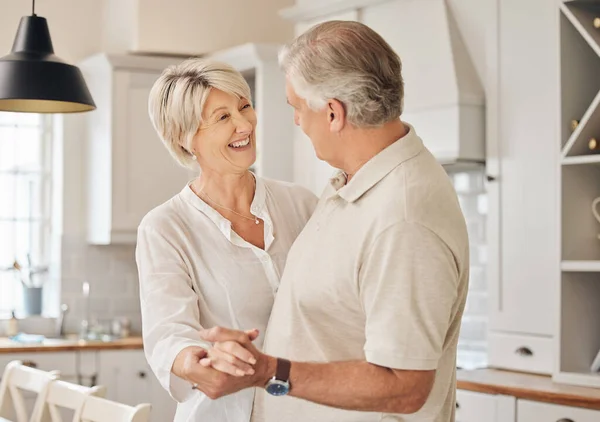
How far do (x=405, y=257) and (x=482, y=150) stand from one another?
2578 millimetres

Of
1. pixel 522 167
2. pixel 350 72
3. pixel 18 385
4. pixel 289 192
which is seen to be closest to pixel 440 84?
pixel 522 167

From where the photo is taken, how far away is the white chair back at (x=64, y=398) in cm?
296

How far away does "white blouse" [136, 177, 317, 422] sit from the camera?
2.29 m

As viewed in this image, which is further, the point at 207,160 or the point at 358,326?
the point at 207,160

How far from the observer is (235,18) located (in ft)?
20.2

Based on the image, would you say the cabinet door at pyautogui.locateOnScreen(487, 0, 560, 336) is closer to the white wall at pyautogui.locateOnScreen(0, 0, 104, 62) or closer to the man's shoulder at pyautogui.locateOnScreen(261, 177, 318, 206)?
the man's shoulder at pyautogui.locateOnScreen(261, 177, 318, 206)

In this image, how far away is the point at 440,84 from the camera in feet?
14.4

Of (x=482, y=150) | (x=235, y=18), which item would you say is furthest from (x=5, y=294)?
(x=482, y=150)

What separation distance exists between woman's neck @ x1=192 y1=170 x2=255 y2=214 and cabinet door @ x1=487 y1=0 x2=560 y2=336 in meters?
1.77

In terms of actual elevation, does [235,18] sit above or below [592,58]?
above

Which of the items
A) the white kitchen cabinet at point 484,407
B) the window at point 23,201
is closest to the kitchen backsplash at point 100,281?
the window at point 23,201

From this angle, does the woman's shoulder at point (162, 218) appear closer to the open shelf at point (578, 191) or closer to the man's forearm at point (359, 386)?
the man's forearm at point (359, 386)

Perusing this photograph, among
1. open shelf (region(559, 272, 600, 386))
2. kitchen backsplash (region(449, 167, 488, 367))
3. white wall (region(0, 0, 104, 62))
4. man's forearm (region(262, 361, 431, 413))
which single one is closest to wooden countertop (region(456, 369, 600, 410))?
open shelf (region(559, 272, 600, 386))

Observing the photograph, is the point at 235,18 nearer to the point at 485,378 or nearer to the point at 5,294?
the point at 5,294
